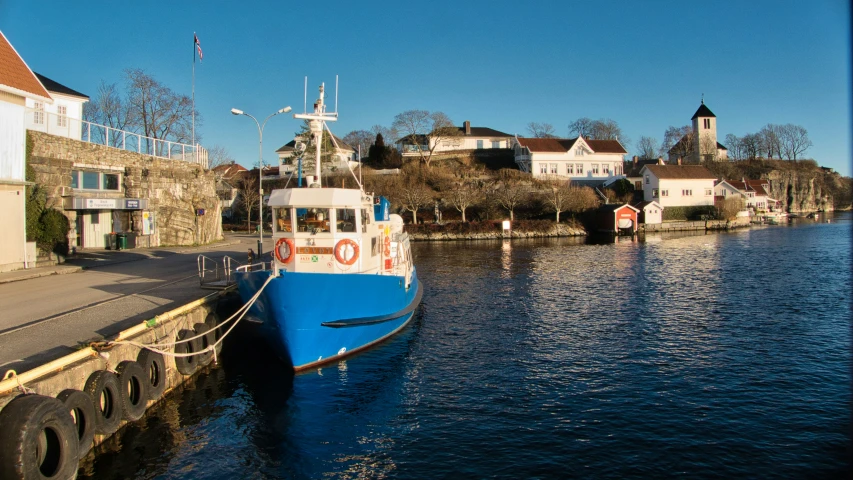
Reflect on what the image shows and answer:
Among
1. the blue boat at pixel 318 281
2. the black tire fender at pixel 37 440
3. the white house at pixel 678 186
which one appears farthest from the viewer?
the white house at pixel 678 186

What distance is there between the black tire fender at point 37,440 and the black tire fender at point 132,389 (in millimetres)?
2488

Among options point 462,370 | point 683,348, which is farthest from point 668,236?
point 462,370

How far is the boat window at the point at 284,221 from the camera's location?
55.0ft

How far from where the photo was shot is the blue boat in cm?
1538

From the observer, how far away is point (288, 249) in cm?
1653

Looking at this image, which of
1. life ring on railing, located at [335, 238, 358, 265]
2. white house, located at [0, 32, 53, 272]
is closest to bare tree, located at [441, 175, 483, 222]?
white house, located at [0, 32, 53, 272]

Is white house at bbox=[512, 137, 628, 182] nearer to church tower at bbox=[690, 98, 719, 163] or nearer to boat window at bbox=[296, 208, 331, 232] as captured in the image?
church tower at bbox=[690, 98, 719, 163]

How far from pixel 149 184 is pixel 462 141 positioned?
233 ft

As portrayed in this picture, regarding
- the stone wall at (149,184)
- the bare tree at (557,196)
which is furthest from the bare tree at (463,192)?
the stone wall at (149,184)

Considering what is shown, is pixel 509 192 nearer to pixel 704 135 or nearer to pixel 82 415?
pixel 82 415

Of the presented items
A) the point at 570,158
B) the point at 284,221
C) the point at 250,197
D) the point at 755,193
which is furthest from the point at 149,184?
the point at 755,193

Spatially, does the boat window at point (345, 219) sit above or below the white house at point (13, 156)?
below

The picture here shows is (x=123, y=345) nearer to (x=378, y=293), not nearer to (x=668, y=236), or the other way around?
(x=378, y=293)

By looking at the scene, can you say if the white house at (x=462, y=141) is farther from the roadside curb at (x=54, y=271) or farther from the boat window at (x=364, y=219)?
the boat window at (x=364, y=219)
